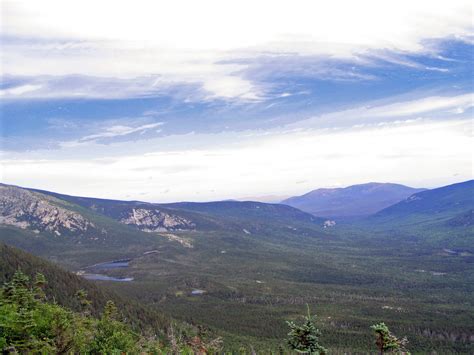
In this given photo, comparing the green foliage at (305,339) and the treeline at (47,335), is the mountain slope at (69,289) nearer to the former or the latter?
the treeline at (47,335)

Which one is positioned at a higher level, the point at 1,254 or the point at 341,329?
the point at 1,254

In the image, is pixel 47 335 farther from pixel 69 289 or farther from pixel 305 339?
pixel 69 289

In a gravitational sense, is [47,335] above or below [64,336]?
below

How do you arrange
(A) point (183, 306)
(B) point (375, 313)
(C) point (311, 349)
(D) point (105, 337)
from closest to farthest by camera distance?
1. (C) point (311, 349)
2. (D) point (105, 337)
3. (B) point (375, 313)
4. (A) point (183, 306)

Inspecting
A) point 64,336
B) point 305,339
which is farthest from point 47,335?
point 305,339

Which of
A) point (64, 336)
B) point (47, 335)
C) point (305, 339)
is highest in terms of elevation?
point (305, 339)

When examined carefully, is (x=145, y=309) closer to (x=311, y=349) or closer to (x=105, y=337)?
(x=105, y=337)

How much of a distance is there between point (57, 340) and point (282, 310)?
142 m

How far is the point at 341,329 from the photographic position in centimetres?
15262

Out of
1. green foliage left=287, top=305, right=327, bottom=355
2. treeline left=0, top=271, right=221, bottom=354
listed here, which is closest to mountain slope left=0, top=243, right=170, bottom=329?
treeline left=0, top=271, right=221, bottom=354

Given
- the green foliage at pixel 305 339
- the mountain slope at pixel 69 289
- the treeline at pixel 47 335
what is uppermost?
the green foliage at pixel 305 339

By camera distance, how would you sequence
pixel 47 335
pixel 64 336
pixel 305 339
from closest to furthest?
1. pixel 305 339
2. pixel 64 336
3. pixel 47 335

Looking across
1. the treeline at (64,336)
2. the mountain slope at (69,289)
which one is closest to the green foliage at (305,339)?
the treeline at (64,336)

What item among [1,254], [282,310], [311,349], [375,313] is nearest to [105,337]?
[311,349]
